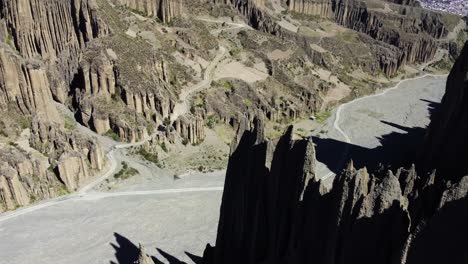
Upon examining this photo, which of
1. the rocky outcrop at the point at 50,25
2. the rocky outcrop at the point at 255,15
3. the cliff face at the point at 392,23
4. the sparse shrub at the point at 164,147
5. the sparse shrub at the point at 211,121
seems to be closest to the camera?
the sparse shrub at the point at 164,147

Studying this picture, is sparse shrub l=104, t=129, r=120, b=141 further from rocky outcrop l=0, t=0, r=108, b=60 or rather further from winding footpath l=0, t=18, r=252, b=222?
rocky outcrop l=0, t=0, r=108, b=60

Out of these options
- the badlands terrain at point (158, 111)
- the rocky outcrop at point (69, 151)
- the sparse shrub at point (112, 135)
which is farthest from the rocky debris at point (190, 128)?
the rocky outcrop at point (69, 151)

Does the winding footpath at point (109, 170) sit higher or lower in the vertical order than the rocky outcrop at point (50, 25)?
lower

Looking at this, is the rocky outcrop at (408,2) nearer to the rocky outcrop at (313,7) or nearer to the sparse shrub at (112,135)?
the rocky outcrop at (313,7)

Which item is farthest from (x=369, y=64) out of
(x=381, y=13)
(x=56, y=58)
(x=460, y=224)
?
(x=460, y=224)

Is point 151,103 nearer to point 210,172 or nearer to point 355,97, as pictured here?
point 210,172

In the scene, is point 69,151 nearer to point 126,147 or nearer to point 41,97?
point 126,147

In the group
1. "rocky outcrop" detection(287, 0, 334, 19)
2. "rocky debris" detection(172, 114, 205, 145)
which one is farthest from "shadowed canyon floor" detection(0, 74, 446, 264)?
"rocky outcrop" detection(287, 0, 334, 19)
